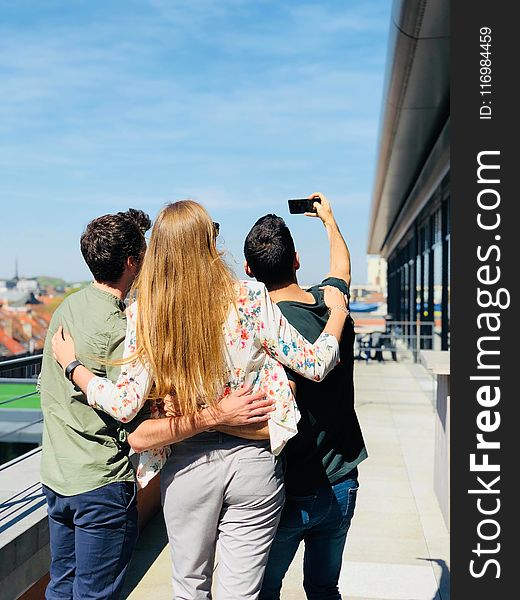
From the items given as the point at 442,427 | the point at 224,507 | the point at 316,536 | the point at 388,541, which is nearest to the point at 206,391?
the point at 224,507

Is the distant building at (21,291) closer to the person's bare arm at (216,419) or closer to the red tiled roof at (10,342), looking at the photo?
the red tiled roof at (10,342)

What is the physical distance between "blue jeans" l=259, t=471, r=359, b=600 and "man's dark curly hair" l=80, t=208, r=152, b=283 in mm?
955

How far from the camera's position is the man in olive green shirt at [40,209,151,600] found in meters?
2.56

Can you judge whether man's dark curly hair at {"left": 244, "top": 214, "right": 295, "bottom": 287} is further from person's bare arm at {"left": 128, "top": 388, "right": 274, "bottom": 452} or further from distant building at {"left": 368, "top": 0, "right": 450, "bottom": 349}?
distant building at {"left": 368, "top": 0, "right": 450, "bottom": 349}

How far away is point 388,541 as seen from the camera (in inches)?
214

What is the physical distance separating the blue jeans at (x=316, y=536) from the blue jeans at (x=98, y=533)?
50 cm

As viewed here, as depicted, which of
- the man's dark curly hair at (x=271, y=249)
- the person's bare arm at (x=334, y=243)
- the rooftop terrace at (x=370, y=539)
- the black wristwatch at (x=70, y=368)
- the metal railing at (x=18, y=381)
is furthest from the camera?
the metal railing at (x=18, y=381)

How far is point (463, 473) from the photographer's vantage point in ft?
9.10

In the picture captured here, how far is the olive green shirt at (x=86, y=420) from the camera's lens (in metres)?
2.57

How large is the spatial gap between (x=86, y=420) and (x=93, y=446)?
0.29 ft

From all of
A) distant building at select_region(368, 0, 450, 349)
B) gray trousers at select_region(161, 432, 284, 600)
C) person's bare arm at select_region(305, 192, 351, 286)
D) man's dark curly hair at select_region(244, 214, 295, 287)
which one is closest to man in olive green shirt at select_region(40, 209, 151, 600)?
gray trousers at select_region(161, 432, 284, 600)

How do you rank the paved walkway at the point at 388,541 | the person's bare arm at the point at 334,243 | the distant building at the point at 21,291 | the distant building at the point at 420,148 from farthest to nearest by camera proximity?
the distant building at the point at 21,291
the distant building at the point at 420,148
the paved walkway at the point at 388,541
the person's bare arm at the point at 334,243

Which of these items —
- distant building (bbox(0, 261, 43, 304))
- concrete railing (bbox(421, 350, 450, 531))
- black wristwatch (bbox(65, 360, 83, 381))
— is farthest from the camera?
distant building (bbox(0, 261, 43, 304))

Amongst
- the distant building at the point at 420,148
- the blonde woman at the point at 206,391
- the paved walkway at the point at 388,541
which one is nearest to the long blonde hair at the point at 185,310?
the blonde woman at the point at 206,391
